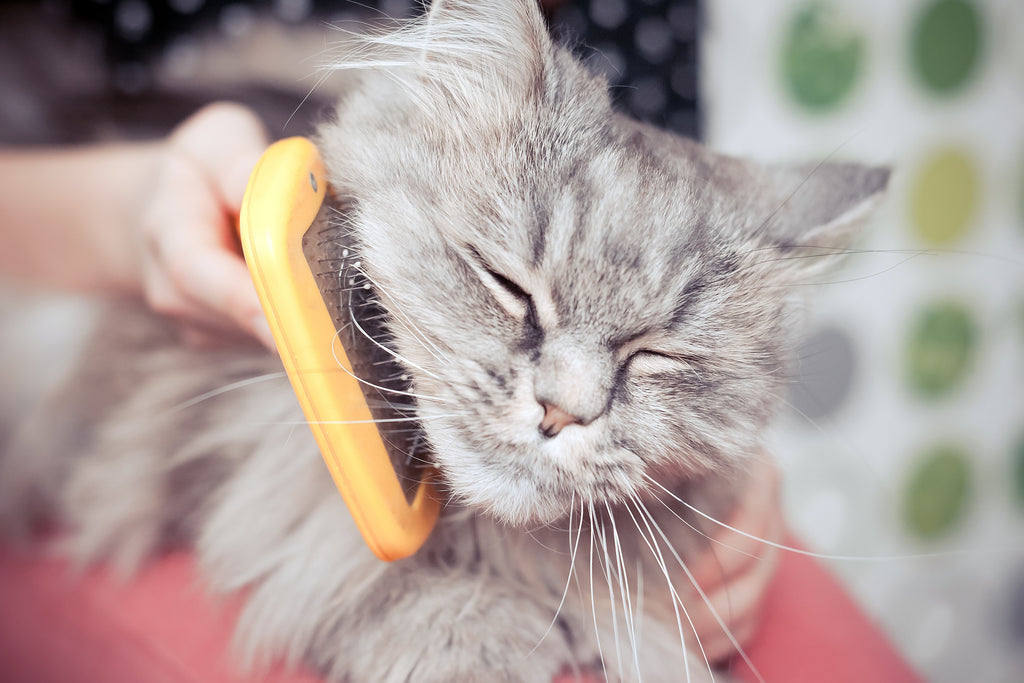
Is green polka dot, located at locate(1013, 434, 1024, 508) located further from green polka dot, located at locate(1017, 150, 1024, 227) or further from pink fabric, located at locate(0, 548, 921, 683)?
pink fabric, located at locate(0, 548, 921, 683)

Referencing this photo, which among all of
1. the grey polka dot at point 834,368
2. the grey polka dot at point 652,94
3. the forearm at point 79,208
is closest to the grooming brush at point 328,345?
the forearm at point 79,208

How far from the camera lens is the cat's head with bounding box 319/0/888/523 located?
1.77ft

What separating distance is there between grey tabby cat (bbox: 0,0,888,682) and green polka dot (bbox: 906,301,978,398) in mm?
788

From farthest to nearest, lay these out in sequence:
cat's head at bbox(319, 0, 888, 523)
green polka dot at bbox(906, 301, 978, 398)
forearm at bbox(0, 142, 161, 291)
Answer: green polka dot at bbox(906, 301, 978, 398), forearm at bbox(0, 142, 161, 291), cat's head at bbox(319, 0, 888, 523)

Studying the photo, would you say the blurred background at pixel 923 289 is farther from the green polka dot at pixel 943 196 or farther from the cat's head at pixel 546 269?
the cat's head at pixel 546 269

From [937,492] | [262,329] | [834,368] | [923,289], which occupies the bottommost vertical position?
[937,492]

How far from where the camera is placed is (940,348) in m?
1.34

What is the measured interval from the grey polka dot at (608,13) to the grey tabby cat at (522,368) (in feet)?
1.77

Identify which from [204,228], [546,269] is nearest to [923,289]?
[546,269]

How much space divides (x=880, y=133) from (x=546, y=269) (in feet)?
3.39

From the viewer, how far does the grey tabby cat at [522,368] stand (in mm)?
553

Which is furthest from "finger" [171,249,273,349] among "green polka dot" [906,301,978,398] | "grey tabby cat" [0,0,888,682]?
"green polka dot" [906,301,978,398]

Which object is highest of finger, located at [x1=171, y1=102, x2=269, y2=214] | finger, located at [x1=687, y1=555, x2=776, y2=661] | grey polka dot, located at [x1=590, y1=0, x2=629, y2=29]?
grey polka dot, located at [x1=590, y1=0, x2=629, y2=29]

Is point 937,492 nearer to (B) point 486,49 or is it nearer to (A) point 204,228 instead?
(B) point 486,49
